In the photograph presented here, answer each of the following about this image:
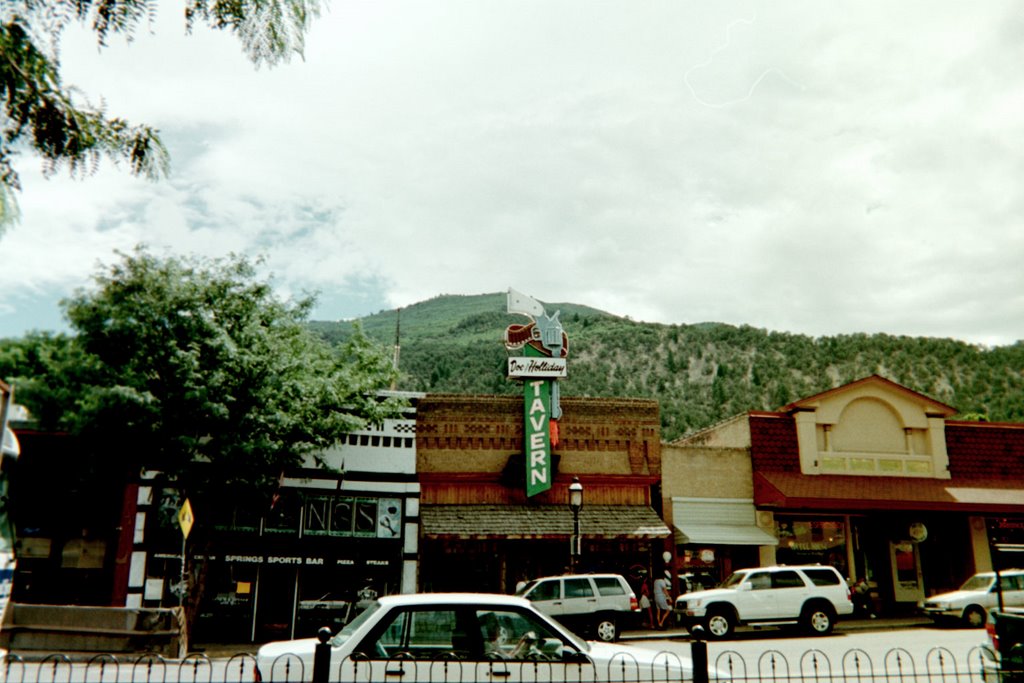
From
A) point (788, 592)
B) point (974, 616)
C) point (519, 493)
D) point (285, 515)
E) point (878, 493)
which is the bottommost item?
point (974, 616)

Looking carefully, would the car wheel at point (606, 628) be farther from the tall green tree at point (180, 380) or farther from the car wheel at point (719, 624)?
the tall green tree at point (180, 380)

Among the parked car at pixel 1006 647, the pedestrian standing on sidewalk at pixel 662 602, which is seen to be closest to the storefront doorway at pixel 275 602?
the pedestrian standing on sidewalk at pixel 662 602

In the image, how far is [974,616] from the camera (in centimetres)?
2191

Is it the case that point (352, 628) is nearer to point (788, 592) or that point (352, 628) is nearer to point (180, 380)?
point (180, 380)

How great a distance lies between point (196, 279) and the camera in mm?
19719

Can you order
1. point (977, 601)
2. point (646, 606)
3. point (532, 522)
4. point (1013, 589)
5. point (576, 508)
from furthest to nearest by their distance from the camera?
point (532, 522) < point (646, 606) < point (977, 601) < point (1013, 589) < point (576, 508)

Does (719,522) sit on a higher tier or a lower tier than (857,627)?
Result: higher

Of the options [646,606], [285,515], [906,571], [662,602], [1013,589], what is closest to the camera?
[1013,589]

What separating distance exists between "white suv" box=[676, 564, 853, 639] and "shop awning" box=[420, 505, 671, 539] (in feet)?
11.2

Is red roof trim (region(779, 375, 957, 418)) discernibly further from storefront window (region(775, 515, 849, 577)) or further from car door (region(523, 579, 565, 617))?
car door (region(523, 579, 565, 617))

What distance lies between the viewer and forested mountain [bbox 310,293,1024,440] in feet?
218

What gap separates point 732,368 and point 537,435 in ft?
182

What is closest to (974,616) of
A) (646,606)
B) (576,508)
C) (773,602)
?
(773,602)

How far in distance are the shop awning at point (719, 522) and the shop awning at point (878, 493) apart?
684 mm
